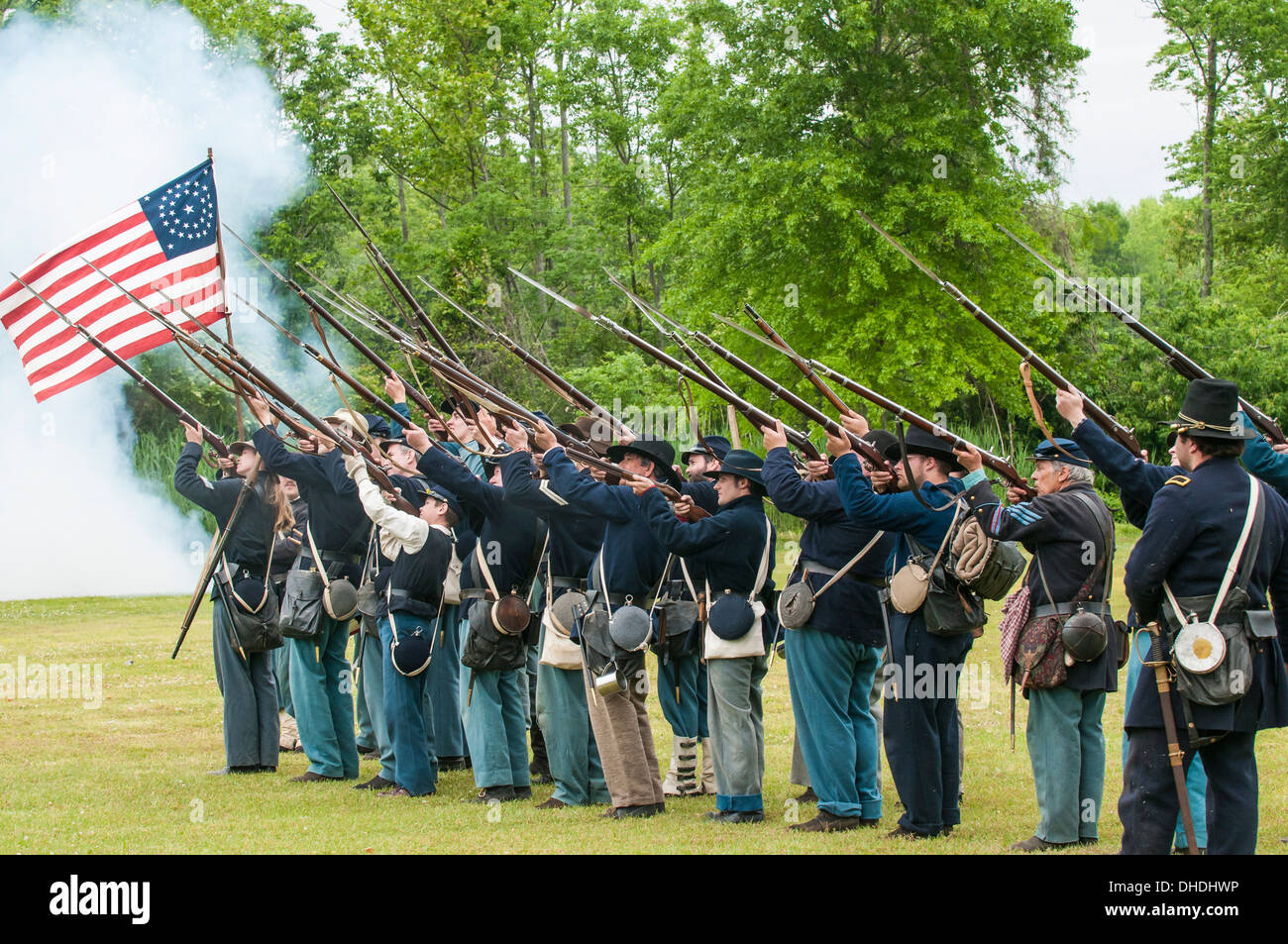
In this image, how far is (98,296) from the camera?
41.4 ft

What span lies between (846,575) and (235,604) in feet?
16.2

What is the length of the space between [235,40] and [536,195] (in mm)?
8811

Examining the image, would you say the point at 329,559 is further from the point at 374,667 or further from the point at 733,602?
the point at 733,602

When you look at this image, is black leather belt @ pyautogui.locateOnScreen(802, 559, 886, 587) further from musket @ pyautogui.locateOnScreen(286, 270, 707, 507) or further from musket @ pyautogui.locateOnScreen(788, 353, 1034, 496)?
musket @ pyautogui.locateOnScreen(788, 353, 1034, 496)

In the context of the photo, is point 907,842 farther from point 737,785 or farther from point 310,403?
point 310,403

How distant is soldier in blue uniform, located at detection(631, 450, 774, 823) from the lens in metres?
8.42

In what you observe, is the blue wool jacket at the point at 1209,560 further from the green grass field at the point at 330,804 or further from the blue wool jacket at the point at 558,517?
the blue wool jacket at the point at 558,517

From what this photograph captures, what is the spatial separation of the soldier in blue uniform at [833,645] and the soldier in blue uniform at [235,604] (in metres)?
4.41

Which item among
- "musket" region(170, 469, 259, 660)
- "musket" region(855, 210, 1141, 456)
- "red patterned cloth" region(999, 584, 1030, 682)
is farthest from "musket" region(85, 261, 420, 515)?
"red patterned cloth" region(999, 584, 1030, 682)

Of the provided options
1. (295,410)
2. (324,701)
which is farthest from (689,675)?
(295,410)

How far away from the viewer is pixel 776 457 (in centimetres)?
795

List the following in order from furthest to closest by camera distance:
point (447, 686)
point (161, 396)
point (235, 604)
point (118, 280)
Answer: point (118, 280) < point (161, 396) < point (235, 604) < point (447, 686)

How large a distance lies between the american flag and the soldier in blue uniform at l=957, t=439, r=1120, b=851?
7.84 m

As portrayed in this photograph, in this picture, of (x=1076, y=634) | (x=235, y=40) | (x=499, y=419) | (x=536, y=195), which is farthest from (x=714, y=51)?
(x=1076, y=634)
